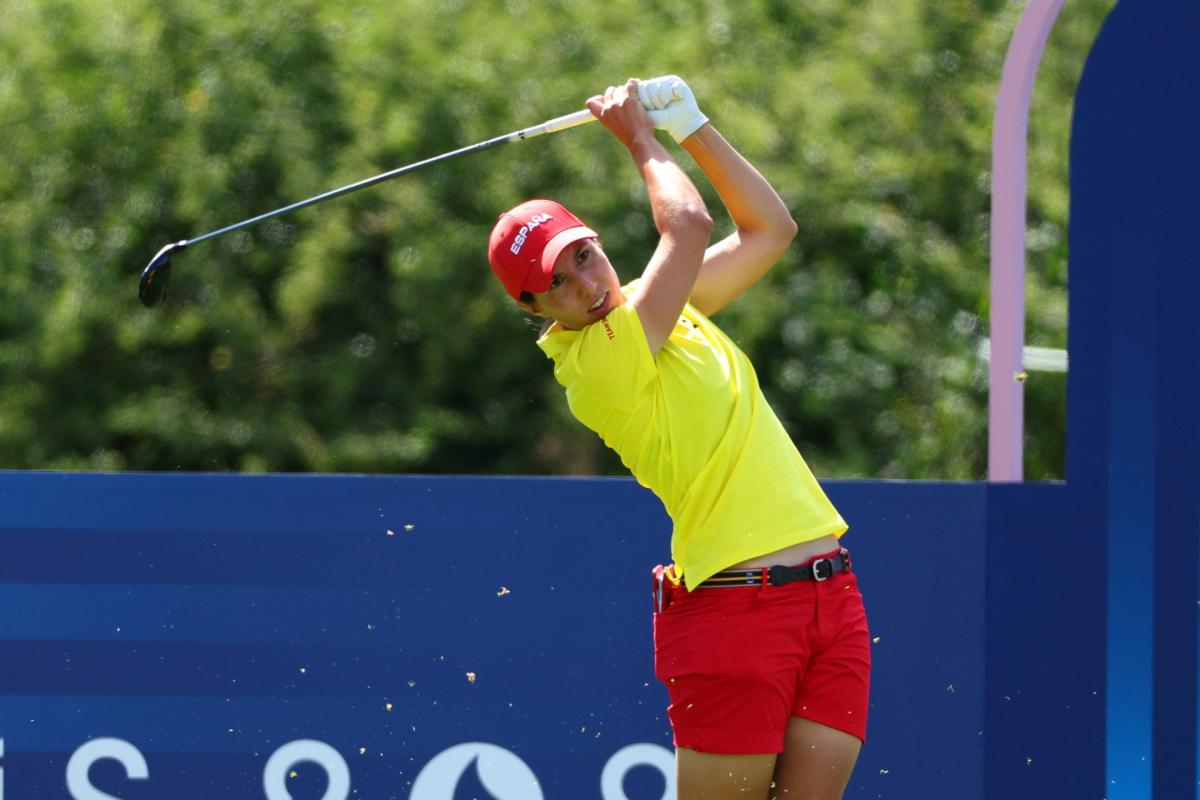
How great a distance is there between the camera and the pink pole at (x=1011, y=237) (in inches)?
144

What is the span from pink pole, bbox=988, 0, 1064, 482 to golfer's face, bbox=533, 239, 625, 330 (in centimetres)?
114

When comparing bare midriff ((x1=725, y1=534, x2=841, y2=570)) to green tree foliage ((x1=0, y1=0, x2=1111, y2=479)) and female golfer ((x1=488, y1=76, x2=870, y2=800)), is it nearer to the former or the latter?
female golfer ((x1=488, y1=76, x2=870, y2=800))

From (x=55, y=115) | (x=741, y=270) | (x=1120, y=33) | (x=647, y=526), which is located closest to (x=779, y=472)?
(x=741, y=270)

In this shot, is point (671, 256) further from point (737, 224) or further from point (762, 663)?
point (762, 663)

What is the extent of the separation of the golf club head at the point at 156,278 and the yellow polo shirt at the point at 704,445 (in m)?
1.19

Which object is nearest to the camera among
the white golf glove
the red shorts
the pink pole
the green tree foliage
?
the red shorts

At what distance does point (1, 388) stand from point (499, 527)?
5.24 m

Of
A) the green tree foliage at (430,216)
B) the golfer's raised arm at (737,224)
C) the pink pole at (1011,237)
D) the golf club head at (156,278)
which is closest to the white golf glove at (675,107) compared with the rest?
the golfer's raised arm at (737,224)

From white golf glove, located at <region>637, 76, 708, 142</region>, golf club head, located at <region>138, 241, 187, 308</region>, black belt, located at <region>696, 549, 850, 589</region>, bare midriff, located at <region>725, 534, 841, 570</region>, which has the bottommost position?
black belt, located at <region>696, 549, 850, 589</region>

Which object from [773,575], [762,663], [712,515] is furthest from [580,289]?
[762,663]

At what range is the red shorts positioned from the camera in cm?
289

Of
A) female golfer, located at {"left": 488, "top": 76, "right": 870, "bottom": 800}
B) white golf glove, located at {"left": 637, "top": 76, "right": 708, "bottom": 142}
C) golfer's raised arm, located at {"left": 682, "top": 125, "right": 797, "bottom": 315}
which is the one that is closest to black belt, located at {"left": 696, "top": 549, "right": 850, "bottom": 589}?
female golfer, located at {"left": 488, "top": 76, "right": 870, "bottom": 800}

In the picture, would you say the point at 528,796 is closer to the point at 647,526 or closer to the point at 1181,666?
the point at 647,526

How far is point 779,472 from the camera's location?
2.97m
